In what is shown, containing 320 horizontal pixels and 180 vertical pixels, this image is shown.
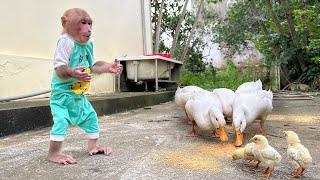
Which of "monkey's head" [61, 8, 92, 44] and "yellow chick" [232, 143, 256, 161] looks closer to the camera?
"yellow chick" [232, 143, 256, 161]

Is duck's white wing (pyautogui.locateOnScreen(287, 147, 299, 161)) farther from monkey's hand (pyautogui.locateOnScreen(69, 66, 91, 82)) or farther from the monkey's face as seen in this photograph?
the monkey's face

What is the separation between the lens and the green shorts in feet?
9.62

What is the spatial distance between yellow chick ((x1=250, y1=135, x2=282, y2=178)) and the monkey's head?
1.34 m

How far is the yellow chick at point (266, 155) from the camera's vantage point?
2484 millimetres

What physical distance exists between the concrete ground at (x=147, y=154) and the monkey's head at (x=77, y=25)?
85 centimetres

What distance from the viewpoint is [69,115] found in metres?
3.07

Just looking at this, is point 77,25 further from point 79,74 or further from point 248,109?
point 248,109

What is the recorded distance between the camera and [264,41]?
12.7 metres

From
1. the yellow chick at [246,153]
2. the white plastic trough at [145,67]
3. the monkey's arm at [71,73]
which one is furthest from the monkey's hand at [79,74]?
the white plastic trough at [145,67]

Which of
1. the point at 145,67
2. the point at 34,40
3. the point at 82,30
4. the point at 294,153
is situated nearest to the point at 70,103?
the point at 82,30

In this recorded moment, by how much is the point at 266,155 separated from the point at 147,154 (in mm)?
942

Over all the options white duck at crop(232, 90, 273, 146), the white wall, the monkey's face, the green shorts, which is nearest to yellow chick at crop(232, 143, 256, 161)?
white duck at crop(232, 90, 273, 146)

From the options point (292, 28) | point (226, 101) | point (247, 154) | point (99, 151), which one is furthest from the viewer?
point (292, 28)

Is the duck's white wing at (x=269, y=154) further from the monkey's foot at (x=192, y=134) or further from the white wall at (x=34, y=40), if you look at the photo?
the white wall at (x=34, y=40)
